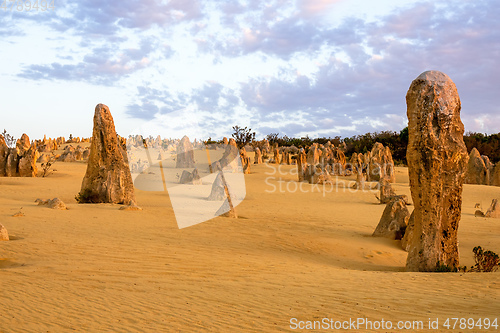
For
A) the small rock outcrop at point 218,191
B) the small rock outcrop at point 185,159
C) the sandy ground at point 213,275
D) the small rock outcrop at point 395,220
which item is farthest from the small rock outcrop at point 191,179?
the small rock outcrop at point 395,220

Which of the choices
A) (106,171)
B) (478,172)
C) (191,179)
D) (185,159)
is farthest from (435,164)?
(185,159)

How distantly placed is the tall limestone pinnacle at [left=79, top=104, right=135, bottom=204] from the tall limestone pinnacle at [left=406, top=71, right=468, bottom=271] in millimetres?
10299

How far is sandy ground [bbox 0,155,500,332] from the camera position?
4801mm

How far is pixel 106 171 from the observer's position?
601 inches

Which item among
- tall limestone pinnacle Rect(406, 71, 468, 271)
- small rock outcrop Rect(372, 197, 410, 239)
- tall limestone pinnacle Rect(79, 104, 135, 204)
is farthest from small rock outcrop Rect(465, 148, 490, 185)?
tall limestone pinnacle Rect(406, 71, 468, 271)

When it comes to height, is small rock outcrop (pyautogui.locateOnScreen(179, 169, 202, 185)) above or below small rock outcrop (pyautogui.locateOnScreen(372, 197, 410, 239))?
above

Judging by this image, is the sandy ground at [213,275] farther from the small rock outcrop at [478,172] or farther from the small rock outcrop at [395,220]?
the small rock outcrop at [478,172]

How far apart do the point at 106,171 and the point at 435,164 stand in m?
11.2

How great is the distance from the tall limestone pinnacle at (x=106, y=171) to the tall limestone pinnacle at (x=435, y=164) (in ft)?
33.8

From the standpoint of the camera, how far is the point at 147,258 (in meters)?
7.97

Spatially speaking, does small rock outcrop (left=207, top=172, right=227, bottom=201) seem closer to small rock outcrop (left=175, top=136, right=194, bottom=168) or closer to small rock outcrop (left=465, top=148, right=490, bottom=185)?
small rock outcrop (left=175, top=136, right=194, bottom=168)

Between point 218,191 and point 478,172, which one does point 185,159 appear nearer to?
point 218,191

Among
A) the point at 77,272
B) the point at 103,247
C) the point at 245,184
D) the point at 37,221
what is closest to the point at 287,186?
the point at 245,184

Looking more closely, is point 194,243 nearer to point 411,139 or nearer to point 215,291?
point 215,291
